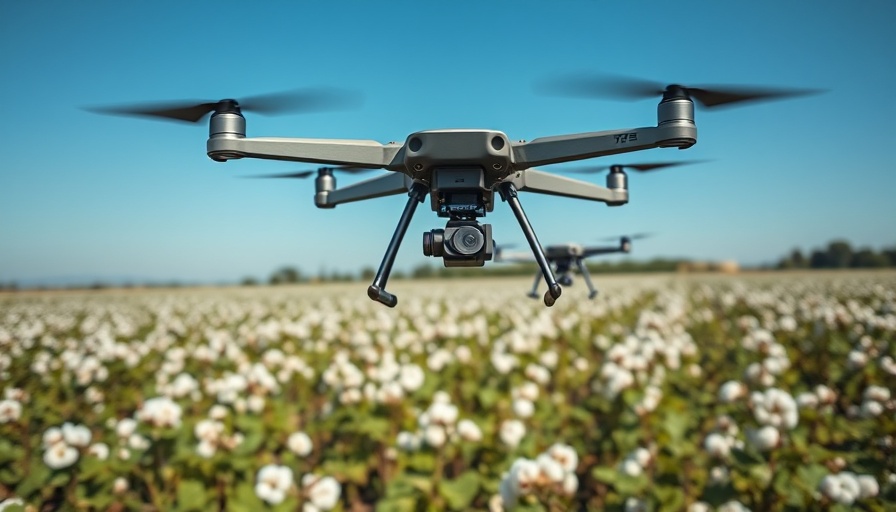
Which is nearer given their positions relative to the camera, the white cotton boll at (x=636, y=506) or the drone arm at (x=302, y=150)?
the drone arm at (x=302, y=150)

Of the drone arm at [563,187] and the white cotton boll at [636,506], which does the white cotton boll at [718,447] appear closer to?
the white cotton boll at [636,506]

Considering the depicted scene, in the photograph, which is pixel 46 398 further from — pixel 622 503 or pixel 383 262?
pixel 383 262

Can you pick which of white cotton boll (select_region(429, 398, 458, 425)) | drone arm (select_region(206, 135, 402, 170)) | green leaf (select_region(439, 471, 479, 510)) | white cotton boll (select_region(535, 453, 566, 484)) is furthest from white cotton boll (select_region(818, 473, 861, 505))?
drone arm (select_region(206, 135, 402, 170))

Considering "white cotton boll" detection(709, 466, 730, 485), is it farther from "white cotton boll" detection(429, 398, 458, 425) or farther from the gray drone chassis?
the gray drone chassis

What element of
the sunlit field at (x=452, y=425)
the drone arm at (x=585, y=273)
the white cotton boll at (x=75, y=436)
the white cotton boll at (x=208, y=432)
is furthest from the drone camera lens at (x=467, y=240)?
the white cotton boll at (x=75, y=436)

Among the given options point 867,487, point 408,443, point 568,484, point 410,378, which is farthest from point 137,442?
point 867,487

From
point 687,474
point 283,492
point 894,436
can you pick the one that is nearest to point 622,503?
point 687,474
